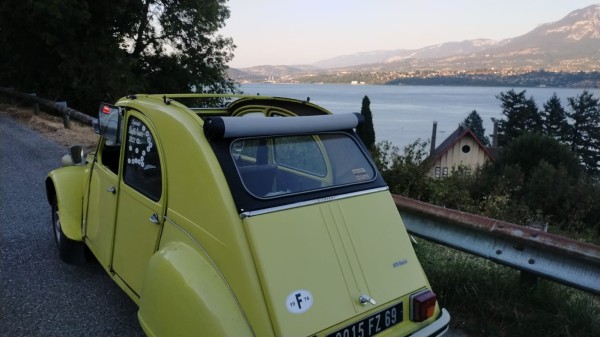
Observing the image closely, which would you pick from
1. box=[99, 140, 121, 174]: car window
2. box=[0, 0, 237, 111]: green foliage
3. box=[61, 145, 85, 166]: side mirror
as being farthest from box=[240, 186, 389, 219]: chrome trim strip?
box=[0, 0, 237, 111]: green foliage

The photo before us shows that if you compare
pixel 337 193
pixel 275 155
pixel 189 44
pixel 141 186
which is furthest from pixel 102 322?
pixel 189 44

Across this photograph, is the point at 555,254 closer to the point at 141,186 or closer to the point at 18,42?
the point at 141,186

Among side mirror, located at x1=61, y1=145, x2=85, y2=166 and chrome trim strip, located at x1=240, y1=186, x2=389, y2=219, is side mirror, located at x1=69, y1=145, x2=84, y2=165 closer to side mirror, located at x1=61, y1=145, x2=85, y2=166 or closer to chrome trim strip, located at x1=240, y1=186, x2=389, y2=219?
side mirror, located at x1=61, y1=145, x2=85, y2=166

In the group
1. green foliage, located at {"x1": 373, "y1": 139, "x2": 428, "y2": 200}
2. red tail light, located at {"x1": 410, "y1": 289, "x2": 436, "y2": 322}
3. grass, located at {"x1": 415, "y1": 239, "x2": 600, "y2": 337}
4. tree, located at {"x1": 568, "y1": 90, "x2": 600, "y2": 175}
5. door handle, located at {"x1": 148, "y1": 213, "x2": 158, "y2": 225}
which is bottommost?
tree, located at {"x1": 568, "y1": 90, "x2": 600, "y2": 175}

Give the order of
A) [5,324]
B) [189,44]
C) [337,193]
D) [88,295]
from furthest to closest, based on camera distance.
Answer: [189,44] → [88,295] → [5,324] → [337,193]

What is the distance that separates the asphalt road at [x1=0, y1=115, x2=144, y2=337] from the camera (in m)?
3.26

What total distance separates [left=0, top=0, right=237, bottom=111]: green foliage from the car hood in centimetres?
1673

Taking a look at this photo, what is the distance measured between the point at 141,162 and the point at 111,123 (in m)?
0.69

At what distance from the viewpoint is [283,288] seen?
2.21m

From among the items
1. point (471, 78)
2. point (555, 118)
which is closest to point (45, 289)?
point (555, 118)

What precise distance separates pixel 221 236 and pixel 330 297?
64 centimetres

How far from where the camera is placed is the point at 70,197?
409 centimetres

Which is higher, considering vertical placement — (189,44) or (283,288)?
(189,44)

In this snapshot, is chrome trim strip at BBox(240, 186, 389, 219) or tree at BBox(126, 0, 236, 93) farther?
tree at BBox(126, 0, 236, 93)
